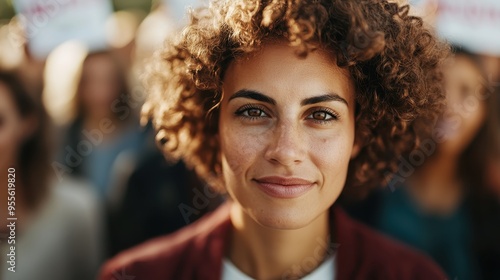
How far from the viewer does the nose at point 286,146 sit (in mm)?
1968

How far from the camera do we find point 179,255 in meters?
2.41

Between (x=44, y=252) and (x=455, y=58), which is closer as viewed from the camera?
(x=44, y=252)

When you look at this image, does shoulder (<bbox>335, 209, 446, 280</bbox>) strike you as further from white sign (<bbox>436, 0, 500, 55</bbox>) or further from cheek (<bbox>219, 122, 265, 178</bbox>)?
white sign (<bbox>436, 0, 500, 55</bbox>)

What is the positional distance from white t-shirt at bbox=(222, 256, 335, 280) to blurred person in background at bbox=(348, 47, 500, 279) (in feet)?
3.44

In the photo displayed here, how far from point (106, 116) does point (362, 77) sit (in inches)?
98.6

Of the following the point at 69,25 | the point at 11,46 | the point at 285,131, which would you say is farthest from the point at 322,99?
the point at 69,25

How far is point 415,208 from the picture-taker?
11.0ft

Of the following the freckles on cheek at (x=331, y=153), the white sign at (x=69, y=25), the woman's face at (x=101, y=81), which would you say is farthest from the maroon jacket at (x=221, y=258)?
the white sign at (x=69, y=25)

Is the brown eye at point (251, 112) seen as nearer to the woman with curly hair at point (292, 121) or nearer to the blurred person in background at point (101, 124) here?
the woman with curly hair at point (292, 121)

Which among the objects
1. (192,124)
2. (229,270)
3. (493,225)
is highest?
(192,124)

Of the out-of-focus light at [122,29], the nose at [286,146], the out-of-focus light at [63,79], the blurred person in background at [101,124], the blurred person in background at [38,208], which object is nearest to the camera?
the nose at [286,146]

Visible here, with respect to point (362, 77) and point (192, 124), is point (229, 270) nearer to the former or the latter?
point (192, 124)

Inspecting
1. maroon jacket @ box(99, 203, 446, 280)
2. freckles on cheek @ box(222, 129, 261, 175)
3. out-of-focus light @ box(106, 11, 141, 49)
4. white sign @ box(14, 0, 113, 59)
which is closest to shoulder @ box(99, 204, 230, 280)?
maroon jacket @ box(99, 203, 446, 280)

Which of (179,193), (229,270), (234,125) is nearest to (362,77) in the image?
(234,125)
